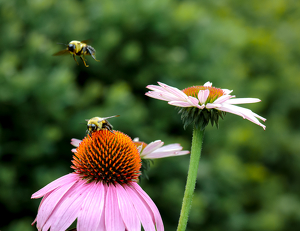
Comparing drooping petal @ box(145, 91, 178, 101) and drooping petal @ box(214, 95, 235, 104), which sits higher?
drooping petal @ box(145, 91, 178, 101)

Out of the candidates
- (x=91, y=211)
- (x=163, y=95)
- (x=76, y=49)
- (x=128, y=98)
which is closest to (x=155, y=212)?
(x=91, y=211)

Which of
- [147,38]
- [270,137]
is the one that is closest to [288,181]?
[270,137]

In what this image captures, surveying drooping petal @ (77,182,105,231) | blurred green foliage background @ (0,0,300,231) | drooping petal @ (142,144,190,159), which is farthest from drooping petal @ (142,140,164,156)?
blurred green foliage background @ (0,0,300,231)

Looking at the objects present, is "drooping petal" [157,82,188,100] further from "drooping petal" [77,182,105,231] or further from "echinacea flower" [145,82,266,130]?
"drooping petal" [77,182,105,231]

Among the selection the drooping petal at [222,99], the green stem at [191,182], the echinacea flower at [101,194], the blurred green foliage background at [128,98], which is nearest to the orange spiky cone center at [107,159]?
the echinacea flower at [101,194]

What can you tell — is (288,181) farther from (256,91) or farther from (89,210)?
(89,210)

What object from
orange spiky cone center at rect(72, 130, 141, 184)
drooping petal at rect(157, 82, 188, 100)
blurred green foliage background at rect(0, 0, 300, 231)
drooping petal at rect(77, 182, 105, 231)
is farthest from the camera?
blurred green foliage background at rect(0, 0, 300, 231)

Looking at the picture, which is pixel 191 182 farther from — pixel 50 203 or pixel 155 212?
pixel 50 203
